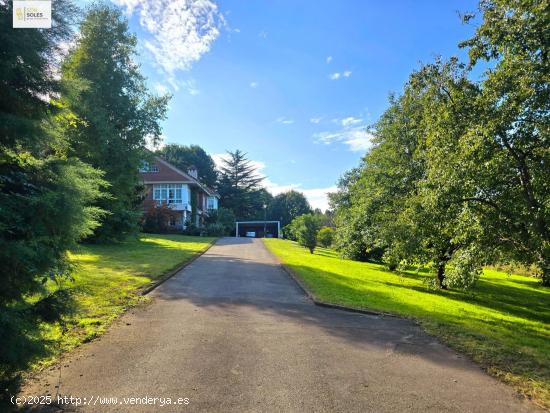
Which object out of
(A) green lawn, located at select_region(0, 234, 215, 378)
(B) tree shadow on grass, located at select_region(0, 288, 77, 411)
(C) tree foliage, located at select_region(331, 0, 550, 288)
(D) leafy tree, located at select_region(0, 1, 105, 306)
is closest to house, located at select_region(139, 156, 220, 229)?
(A) green lawn, located at select_region(0, 234, 215, 378)

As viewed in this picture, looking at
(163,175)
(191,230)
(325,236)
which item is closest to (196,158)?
(163,175)

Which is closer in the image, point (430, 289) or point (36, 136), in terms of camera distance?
point (36, 136)

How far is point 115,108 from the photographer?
70.2ft

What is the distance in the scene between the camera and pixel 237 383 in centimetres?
448

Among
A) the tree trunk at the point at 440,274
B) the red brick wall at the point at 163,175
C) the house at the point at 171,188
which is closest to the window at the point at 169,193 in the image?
the house at the point at 171,188

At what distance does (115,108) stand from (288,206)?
70.2 meters

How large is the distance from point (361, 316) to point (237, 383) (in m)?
4.67

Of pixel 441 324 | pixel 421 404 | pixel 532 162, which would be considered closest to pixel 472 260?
pixel 532 162

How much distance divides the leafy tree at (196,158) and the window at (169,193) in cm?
3686

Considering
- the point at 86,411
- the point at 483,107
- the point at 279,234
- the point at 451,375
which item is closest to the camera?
the point at 86,411

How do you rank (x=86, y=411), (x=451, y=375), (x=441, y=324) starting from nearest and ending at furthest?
1. (x=86, y=411)
2. (x=451, y=375)
3. (x=441, y=324)

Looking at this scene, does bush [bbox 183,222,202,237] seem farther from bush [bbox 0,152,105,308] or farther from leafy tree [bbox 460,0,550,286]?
bush [bbox 0,152,105,308]

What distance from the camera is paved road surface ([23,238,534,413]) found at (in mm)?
4160

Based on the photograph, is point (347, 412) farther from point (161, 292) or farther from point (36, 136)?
point (161, 292)
